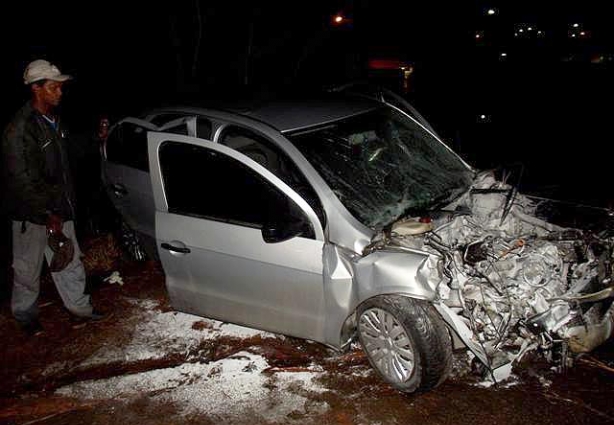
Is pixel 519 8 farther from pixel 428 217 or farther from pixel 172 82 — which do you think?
pixel 428 217

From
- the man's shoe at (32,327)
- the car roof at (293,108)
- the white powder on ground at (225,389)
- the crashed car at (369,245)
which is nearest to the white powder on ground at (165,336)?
the white powder on ground at (225,389)

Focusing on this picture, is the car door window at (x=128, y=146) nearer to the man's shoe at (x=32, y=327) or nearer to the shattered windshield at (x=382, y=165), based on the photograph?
Answer: the man's shoe at (x=32, y=327)

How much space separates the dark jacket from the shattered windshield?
1.93 meters

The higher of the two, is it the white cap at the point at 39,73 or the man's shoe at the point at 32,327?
the white cap at the point at 39,73

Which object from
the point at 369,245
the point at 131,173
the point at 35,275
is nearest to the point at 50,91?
the point at 131,173

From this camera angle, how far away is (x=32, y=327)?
14.0 feet

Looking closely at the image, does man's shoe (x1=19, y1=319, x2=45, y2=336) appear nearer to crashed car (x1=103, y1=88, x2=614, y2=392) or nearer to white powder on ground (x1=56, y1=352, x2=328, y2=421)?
white powder on ground (x1=56, y1=352, x2=328, y2=421)

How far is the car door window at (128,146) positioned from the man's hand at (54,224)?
825 mm

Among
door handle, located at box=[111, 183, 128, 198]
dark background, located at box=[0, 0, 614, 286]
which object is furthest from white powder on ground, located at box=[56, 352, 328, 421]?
dark background, located at box=[0, 0, 614, 286]

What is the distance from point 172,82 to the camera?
13555 millimetres

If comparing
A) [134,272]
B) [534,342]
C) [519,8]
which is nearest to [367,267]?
[534,342]

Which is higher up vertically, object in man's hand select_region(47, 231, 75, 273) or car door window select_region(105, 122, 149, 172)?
car door window select_region(105, 122, 149, 172)

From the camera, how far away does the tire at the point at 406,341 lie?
2898mm

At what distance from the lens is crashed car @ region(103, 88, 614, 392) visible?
9.21ft
